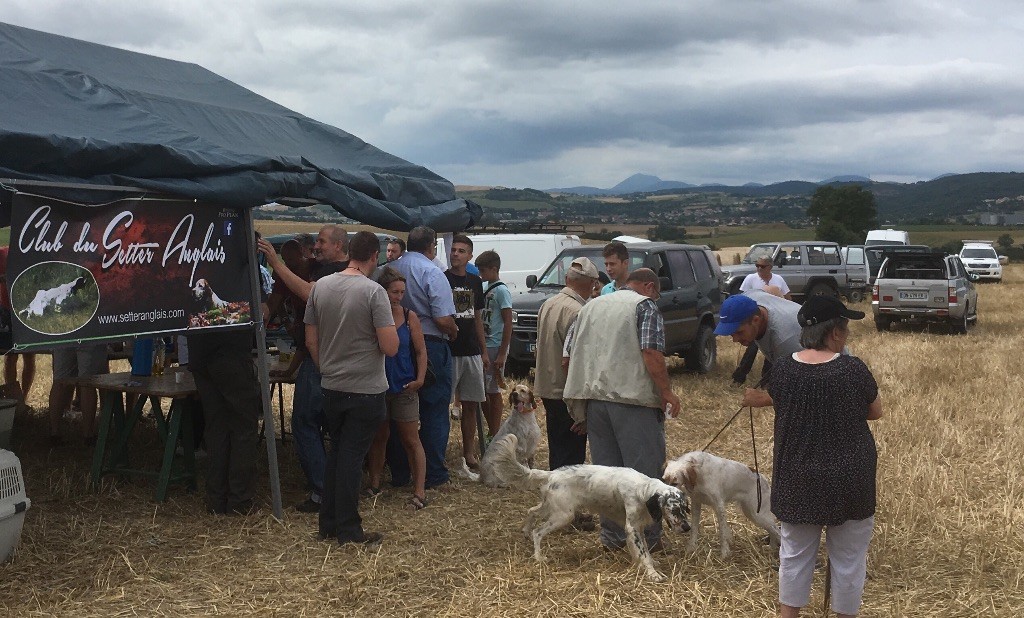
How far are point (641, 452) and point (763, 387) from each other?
1.16 m

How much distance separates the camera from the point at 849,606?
170 inches

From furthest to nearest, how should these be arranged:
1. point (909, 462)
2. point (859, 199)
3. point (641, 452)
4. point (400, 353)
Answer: point (859, 199) < point (909, 462) < point (400, 353) < point (641, 452)

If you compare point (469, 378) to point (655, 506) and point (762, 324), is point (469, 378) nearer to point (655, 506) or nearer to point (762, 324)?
point (655, 506)

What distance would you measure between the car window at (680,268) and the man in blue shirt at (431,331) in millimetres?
6682

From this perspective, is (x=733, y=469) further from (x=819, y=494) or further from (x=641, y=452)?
(x=819, y=494)

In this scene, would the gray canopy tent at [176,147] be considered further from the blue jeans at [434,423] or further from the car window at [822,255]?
the car window at [822,255]

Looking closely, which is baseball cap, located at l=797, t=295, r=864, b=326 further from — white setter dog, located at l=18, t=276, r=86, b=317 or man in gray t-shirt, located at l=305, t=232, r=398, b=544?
white setter dog, located at l=18, t=276, r=86, b=317

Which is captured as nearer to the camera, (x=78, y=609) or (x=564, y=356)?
(x=78, y=609)

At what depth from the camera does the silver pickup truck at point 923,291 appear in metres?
19.5

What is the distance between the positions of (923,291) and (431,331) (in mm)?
15298

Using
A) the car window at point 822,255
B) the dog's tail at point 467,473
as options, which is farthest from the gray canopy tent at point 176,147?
the car window at point 822,255

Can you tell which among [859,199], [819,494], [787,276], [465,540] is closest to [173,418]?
[465,540]

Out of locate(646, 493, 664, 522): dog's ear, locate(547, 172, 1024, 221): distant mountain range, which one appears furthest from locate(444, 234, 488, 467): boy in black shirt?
locate(547, 172, 1024, 221): distant mountain range

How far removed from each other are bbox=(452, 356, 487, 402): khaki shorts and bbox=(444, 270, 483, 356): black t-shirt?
0.29ft
